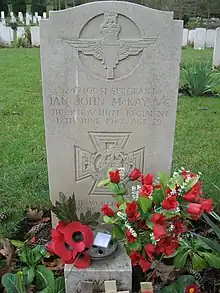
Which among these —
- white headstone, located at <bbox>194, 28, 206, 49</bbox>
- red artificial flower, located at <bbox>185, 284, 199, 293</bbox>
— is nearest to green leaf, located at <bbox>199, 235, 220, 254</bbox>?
red artificial flower, located at <bbox>185, 284, 199, 293</bbox>

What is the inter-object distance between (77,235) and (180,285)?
2.10 feet

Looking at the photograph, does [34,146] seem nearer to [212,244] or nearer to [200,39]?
[212,244]

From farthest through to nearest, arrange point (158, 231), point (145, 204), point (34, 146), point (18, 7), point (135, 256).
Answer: point (18, 7) < point (34, 146) < point (135, 256) < point (145, 204) < point (158, 231)

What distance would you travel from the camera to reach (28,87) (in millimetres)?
7582

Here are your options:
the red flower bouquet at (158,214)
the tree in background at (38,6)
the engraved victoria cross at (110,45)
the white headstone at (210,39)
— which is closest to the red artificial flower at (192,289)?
the red flower bouquet at (158,214)

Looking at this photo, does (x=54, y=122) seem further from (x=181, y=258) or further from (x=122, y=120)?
(x=181, y=258)

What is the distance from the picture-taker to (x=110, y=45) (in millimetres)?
2275

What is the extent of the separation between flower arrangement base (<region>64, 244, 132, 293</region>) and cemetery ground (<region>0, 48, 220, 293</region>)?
2.02 feet

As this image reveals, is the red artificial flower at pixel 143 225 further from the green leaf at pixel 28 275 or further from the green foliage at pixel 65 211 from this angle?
the green leaf at pixel 28 275

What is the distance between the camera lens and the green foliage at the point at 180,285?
2201mm

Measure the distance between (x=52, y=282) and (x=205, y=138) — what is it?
323 centimetres

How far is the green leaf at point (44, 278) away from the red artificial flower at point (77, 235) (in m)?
0.33

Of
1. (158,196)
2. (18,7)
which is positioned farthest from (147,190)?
(18,7)

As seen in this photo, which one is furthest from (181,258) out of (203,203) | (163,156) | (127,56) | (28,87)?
(28,87)
